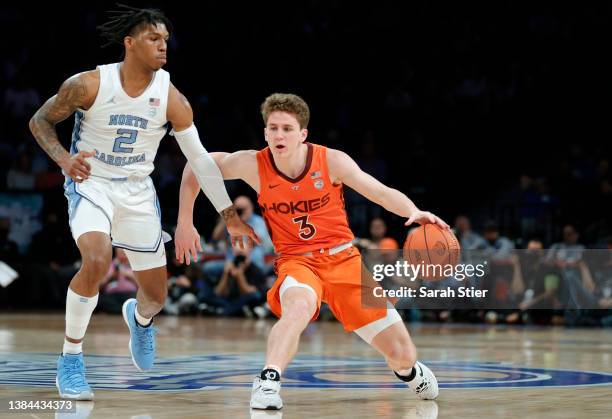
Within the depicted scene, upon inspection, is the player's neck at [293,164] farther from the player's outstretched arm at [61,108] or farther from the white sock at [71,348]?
the white sock at [71,348]

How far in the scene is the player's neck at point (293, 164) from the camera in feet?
18.5

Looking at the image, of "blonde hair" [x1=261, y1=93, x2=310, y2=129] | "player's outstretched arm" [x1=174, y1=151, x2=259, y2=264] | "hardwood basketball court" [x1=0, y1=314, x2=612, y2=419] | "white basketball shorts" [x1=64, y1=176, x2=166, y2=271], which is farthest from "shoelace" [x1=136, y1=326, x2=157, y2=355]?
"blonde hair" [x1=261, y1=93, x2=310, y2=129]

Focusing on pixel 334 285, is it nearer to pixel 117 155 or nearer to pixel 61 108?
pixel 117 155

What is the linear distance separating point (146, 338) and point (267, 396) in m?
1.83

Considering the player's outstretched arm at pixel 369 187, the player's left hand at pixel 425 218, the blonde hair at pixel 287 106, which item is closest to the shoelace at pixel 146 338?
the player's outstretched arm at pixel 369 187

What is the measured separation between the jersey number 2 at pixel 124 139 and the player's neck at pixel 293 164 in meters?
0.84

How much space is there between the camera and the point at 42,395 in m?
5.60

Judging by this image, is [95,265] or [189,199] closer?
[95,265]

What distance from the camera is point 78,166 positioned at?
5504 mm

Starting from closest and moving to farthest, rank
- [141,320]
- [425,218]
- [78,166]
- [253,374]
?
1. [425,218]
2. [78,166]
3. [141,320]
4. [253,374]

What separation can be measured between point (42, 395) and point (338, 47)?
41.7 ft

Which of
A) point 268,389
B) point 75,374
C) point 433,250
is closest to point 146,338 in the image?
point 75,374

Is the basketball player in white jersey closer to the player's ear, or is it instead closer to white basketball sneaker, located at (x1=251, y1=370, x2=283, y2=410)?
the player's ear

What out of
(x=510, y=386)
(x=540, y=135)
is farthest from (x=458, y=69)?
(x=510, y=386)
